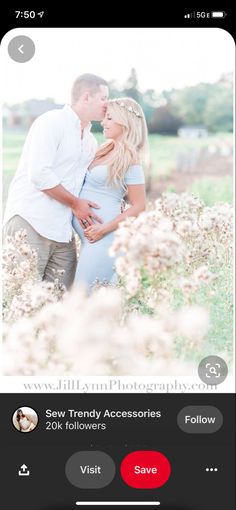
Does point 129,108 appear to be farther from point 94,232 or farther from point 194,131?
point 94,232

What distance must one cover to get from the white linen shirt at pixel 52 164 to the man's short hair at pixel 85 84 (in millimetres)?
45

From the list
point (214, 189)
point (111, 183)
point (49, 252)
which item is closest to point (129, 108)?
point (111, 183)

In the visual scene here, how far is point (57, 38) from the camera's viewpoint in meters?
2.66

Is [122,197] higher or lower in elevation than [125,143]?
lower

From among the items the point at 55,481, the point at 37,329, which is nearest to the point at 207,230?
the point at 37,329

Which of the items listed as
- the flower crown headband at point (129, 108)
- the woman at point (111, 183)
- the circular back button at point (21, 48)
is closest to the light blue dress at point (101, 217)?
the woman at point (111, 183)

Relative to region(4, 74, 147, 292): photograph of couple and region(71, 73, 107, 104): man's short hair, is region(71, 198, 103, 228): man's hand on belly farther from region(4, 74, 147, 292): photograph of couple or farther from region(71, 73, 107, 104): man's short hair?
region(71, 73, 107, 104): man's short hair

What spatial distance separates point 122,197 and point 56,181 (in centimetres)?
18

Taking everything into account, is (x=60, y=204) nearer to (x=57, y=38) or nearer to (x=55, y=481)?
(x=57, y=38)

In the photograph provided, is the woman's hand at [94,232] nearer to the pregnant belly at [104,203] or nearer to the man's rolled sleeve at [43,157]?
the pregnant belly at [104,203]

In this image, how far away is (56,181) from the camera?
2701 mm

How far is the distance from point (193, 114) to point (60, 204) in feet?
1.36

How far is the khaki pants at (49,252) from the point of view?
271 centimetres
